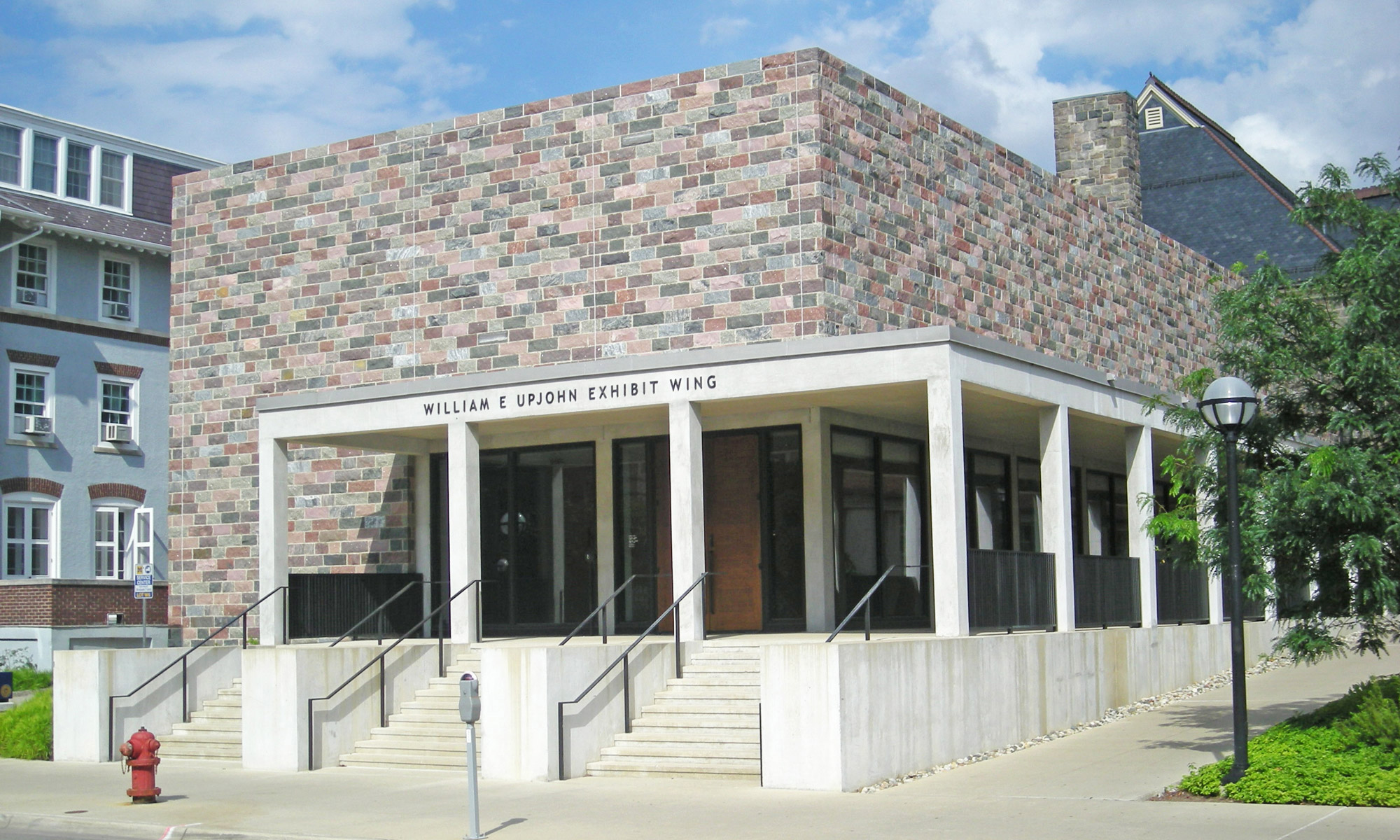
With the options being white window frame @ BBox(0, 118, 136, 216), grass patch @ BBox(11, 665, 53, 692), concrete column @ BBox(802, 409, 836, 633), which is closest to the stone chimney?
concrete column @ BBox(802, 409, 836, 633)

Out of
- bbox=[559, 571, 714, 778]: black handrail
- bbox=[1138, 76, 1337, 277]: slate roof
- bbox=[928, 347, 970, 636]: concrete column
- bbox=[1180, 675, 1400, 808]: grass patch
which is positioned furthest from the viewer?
bbox=[1138, 76, 1337, 277]: slate roof

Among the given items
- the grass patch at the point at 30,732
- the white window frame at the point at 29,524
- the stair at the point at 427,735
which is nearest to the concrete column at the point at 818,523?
the stair at the point at 427,735

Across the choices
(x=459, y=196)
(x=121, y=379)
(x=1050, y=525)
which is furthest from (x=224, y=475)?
(x=121, y=379)

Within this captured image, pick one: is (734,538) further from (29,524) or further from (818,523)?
(29,524)

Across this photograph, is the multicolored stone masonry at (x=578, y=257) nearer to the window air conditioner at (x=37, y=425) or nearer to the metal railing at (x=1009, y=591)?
the metal railing at (x=1009, y=591)

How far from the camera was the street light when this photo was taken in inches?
478

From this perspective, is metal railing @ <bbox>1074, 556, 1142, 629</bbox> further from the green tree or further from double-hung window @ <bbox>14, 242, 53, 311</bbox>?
double-hung window @ <bbox>14, 242, 53, 311</bbox>

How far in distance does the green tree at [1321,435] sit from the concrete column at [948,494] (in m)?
2.08

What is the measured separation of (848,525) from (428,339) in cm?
667

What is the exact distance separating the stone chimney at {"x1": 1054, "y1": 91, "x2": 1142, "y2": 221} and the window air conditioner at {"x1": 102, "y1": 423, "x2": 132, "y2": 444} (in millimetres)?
23082

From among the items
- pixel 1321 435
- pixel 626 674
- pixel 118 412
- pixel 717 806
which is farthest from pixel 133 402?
pixel 1321 435

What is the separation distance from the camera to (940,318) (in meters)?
20.2

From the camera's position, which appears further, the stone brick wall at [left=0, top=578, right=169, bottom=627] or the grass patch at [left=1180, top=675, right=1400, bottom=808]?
the stone brick wall at [left=0, top=578, right=169, bottom=627]

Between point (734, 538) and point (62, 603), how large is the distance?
19.3 metres
